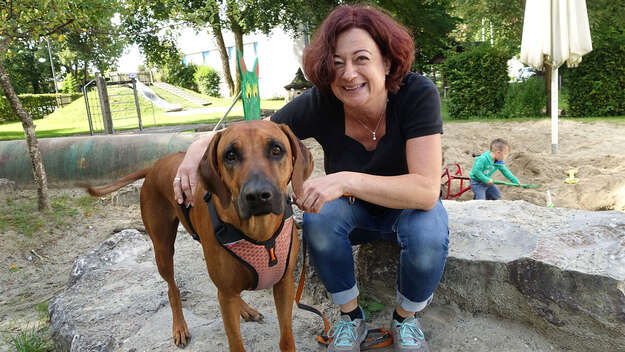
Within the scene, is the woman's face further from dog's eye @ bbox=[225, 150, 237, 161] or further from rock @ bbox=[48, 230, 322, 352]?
rock @ bbox=[48, 230, 322, 352]

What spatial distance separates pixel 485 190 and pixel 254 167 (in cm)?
485

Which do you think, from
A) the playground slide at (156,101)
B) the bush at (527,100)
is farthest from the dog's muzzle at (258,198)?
the playground slide at (156,101)

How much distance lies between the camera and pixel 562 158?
23.7 feet

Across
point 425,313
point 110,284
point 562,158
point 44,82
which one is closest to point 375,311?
point 425,313

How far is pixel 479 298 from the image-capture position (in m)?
2.36

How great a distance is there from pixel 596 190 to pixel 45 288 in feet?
21.0

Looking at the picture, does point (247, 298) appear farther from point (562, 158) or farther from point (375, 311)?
point (562, 158)

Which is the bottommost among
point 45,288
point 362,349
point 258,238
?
point 45,288

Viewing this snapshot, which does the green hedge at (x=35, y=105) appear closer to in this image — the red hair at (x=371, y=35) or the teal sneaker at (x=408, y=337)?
the red hair at (x=371, y=35)

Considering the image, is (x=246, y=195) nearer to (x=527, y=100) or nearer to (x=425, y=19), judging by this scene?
(x=527, y=100)

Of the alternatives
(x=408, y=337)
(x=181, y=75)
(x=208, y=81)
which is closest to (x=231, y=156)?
(x=408, y=337)

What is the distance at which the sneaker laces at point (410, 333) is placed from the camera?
83.1 inches

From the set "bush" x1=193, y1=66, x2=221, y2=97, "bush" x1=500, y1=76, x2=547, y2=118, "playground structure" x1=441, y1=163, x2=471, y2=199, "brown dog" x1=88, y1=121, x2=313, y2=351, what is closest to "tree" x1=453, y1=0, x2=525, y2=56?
"bush" x1=500, y1=76, x2=547, y2=118

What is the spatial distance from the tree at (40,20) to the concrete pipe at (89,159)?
4.09ft
